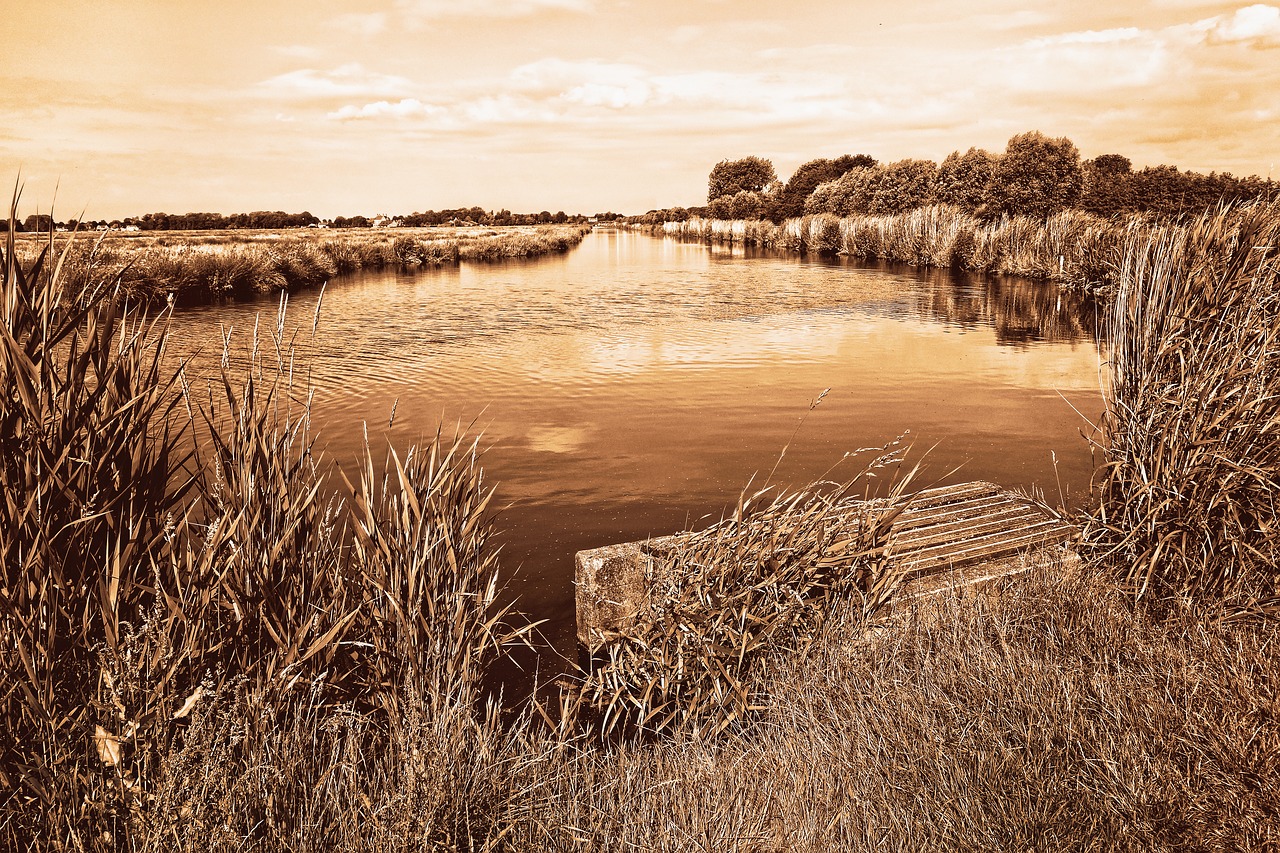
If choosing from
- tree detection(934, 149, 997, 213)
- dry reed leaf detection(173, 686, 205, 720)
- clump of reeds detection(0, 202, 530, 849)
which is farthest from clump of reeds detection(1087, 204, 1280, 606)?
tree detection(934, 149, 997, 213)

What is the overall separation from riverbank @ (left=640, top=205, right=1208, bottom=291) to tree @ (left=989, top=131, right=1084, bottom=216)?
120 cm

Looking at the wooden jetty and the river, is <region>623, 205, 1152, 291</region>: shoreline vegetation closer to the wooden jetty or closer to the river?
the river

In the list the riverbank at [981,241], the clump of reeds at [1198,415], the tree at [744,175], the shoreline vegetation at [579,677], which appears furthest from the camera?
the tree at [744,175]

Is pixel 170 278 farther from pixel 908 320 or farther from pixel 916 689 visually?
pixel 916 689

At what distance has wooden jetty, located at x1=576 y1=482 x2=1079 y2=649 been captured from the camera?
202 inches

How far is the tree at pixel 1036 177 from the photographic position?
32812 millimetres

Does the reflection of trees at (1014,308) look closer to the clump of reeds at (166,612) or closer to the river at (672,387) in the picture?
the river at (672,387)

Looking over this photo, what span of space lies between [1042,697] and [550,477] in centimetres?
571

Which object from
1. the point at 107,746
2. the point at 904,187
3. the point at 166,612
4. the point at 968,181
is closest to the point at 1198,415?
the point at 166,612

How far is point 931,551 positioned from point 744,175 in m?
97.6

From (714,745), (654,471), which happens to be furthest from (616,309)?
(714,745)

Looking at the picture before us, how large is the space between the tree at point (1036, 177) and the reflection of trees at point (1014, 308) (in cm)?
735

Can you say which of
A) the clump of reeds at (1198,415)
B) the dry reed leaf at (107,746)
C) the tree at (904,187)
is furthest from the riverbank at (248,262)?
the tree at (904,187)

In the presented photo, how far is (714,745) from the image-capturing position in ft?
13.1
